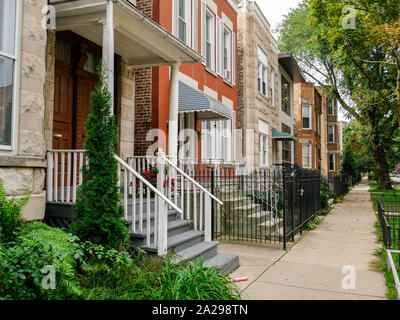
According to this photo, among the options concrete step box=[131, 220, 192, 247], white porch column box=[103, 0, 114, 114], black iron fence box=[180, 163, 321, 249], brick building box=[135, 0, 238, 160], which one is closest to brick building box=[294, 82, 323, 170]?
brick building box=[135, 0, 238, 160]

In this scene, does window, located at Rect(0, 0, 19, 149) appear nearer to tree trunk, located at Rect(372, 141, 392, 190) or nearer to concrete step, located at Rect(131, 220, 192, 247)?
concrete step, located at Rect(131, 220, 192, 247)

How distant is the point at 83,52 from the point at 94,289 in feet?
17.2

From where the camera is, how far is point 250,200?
10.3 m

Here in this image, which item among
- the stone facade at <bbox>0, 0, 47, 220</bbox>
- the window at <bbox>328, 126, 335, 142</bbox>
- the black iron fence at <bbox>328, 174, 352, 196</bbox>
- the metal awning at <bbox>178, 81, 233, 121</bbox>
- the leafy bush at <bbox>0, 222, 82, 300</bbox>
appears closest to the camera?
the leafy bush at <bbox>0, 222, 82, 300</bbox>

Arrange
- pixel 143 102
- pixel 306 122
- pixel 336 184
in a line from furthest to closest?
pixel 306 122 < pixel 336 184 < pixel 143 102

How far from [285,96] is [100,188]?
20.5 meters

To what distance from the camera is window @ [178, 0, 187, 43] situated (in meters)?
10.4

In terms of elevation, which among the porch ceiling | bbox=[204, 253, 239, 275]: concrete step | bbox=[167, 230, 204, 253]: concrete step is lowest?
bbox=[204, 253, 239, 275]: concrete step

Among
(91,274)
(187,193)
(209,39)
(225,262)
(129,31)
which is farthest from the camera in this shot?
(209,39)

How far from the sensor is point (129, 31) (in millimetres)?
6625

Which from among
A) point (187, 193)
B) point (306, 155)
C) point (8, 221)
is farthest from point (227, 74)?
point (306, 155)

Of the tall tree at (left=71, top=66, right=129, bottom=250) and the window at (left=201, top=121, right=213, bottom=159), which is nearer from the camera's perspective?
the tall tree at (left=71, top=66, right=129, bottom=250)

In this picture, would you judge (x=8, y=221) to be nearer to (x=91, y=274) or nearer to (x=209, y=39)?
(x=91, y=274)

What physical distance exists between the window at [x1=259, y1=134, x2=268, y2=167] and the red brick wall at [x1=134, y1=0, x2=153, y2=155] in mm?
8803
